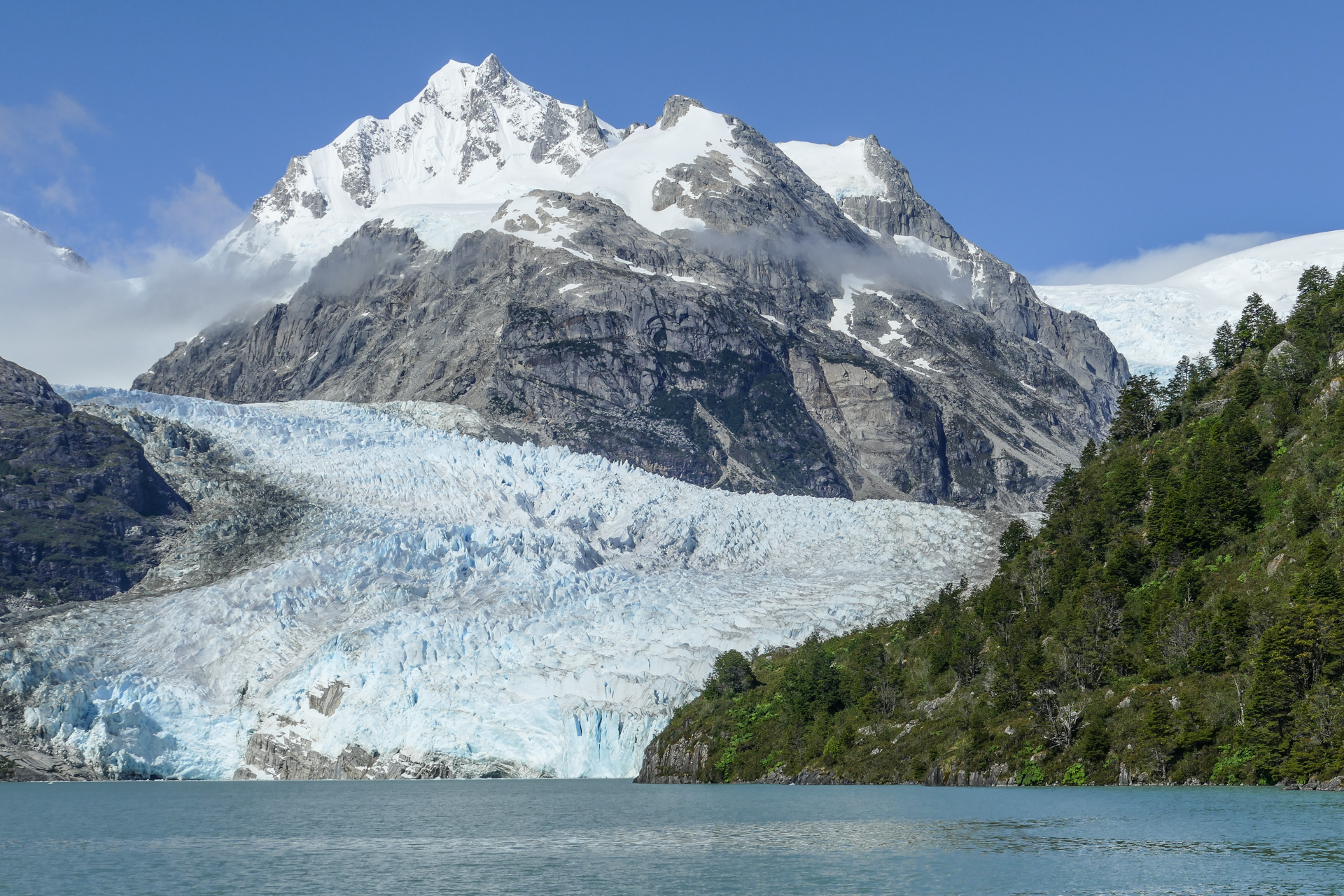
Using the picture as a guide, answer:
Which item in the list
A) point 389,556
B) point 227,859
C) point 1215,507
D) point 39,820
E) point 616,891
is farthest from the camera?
point 389,556

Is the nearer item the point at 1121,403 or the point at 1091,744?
the point at 1091,744

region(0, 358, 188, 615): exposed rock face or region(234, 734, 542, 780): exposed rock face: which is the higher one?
region(0, 358, 188, 615): exposed rock face

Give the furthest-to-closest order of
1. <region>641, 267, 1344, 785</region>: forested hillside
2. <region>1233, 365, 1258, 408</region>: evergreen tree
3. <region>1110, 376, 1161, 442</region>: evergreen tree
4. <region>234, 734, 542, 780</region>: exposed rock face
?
<region>1110, 376, 1161, 442</region>: evergreen tree < <region>234, 734, 542, 780</region>: exposed rock face < <region>1233, 365, 1258, 408</region>: evergreen tree < <region>641, 267, 1344, 785</region>: forested hillside

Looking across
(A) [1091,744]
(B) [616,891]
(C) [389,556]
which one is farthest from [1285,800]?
(C) [389,556]

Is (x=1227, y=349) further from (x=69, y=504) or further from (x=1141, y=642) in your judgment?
(x=69, y=504)

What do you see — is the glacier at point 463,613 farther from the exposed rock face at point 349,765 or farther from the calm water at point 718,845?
the calm water at point 718,845

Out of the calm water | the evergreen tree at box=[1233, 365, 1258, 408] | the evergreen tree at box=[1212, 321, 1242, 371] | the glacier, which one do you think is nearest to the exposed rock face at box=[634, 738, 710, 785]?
the glacier

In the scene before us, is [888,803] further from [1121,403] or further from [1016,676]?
[1121,403]

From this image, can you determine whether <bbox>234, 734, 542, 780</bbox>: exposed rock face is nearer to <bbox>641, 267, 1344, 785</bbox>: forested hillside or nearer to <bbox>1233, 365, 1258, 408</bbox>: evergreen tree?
<bbox>641, 267, 1344, 785</bbox>: forested hillside
